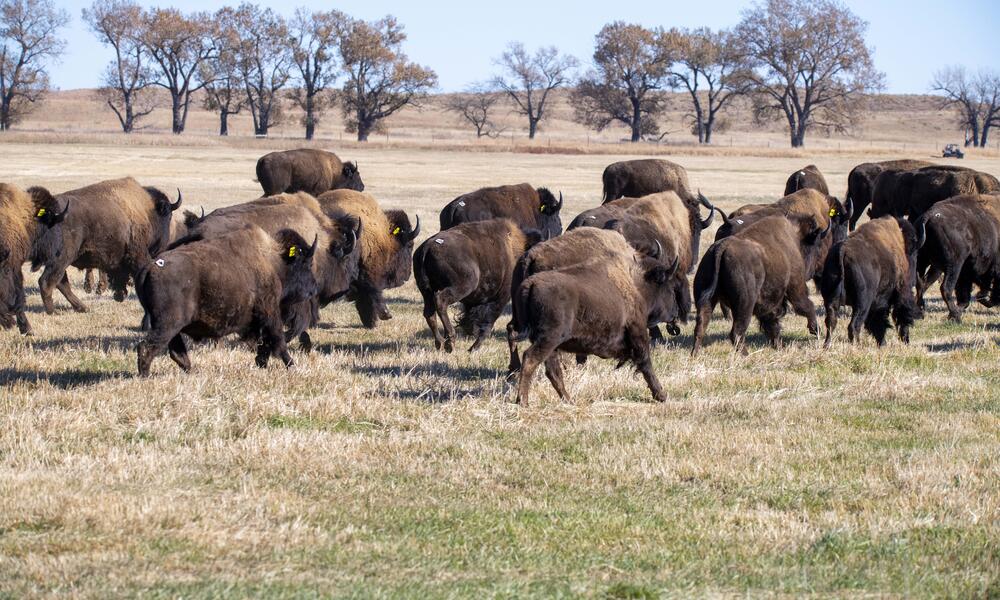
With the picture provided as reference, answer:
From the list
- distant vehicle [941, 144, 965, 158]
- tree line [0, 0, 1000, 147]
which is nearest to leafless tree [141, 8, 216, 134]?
tree line [0, 0, 1000, 147]

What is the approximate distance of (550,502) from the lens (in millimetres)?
6676

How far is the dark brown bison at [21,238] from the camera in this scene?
13492 mm

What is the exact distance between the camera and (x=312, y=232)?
1257 centimetres

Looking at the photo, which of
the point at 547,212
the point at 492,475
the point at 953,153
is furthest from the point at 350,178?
the point at 953,153

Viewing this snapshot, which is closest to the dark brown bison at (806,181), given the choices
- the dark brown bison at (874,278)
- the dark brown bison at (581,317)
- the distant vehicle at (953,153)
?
the dark brown bison at (874,278)

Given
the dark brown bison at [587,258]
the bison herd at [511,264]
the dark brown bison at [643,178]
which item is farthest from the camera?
the dark brown bison at [643,178]

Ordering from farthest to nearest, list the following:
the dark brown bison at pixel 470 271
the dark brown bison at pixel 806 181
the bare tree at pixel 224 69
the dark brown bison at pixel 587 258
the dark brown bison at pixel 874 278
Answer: the bare tree at pixel 224 69, the dark brown bison at pixel 806 181, the dark brown bison at pixel 470 271, the dark brown bison at pixel 874 278, the dark brown bison at pixel 587 258

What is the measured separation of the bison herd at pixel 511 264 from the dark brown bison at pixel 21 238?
0.07 ft

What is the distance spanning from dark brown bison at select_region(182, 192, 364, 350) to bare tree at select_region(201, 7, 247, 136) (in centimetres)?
7895

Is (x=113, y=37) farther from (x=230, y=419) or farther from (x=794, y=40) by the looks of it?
(x=230, y=419)

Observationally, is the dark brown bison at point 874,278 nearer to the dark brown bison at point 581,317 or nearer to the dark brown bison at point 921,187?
the dark brown bison at point 581,317

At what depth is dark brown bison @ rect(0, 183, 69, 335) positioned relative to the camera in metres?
13.5

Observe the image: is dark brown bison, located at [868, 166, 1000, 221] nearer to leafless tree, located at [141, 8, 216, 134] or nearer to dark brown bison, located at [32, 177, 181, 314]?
dark brown bison, located at [32, 177, 181, 314]

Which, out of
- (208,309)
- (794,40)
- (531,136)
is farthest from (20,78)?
(208,309)
